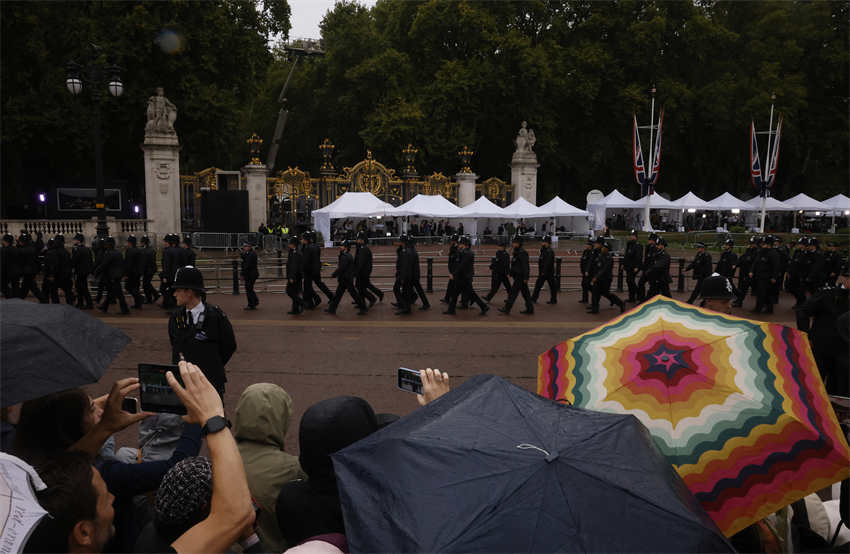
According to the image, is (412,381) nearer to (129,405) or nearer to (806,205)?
(129,405)

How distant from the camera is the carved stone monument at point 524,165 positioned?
3688 cm

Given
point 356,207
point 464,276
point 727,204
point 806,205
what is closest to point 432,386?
point 464,276

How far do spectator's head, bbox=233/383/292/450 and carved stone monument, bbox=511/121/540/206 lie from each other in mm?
34685

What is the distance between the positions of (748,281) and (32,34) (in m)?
28.8

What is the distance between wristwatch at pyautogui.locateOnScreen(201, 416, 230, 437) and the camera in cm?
247

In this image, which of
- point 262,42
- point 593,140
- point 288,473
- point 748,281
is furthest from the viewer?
point 593,140

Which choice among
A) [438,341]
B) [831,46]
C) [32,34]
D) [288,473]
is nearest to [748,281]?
[438,341]

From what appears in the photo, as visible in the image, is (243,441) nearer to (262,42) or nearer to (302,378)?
(302,378)

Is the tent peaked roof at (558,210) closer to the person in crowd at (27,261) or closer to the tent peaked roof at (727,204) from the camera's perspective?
the tent peaked roof at (727,204)

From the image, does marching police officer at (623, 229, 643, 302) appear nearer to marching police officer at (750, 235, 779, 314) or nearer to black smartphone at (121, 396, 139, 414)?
marching police officer at (750, 235, 779, 314)

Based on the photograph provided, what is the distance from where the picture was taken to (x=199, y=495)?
7.59ft

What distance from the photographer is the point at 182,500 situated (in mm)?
2289

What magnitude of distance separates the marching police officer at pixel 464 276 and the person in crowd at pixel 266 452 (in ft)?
34.6

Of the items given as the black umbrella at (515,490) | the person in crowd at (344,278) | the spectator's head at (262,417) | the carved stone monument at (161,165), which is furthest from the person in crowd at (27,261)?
the black umbrella at (515,490)
